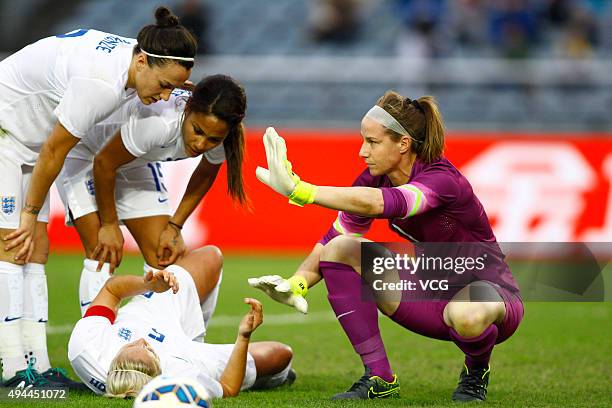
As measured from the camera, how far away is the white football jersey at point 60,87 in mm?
5176

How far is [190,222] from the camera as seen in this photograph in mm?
11961

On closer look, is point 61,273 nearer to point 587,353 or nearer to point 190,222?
point 190,222

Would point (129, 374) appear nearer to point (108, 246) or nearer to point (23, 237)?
point (23, 237)

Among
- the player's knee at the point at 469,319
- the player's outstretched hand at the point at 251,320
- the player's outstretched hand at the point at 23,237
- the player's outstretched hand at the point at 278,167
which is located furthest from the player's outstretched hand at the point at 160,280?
the player's knee at the point at 469,319

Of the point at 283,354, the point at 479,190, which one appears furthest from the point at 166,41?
the point at 479,190

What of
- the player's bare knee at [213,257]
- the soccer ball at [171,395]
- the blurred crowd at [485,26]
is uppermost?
the blurred crowd at [485,26]

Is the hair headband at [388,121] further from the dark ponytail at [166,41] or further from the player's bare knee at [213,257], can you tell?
the player's bare knee at [213,257]

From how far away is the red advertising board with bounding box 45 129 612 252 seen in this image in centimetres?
1165

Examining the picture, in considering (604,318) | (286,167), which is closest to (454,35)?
(604,318)

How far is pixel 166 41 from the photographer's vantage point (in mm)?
5312

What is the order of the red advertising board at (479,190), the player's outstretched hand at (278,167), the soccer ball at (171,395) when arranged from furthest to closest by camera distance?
1. the red advertising board at (479,190)
2. the player's outstretched hand at (278,167)
3. the soccer ball at (171,395)

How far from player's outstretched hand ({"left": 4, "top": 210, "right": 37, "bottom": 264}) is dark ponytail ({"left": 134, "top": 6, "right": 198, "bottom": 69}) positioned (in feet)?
3.42

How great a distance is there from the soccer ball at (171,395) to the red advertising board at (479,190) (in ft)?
24.3

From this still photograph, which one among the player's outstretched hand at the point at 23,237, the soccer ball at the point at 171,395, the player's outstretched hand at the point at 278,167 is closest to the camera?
the soccer ball at the point at 171,395
